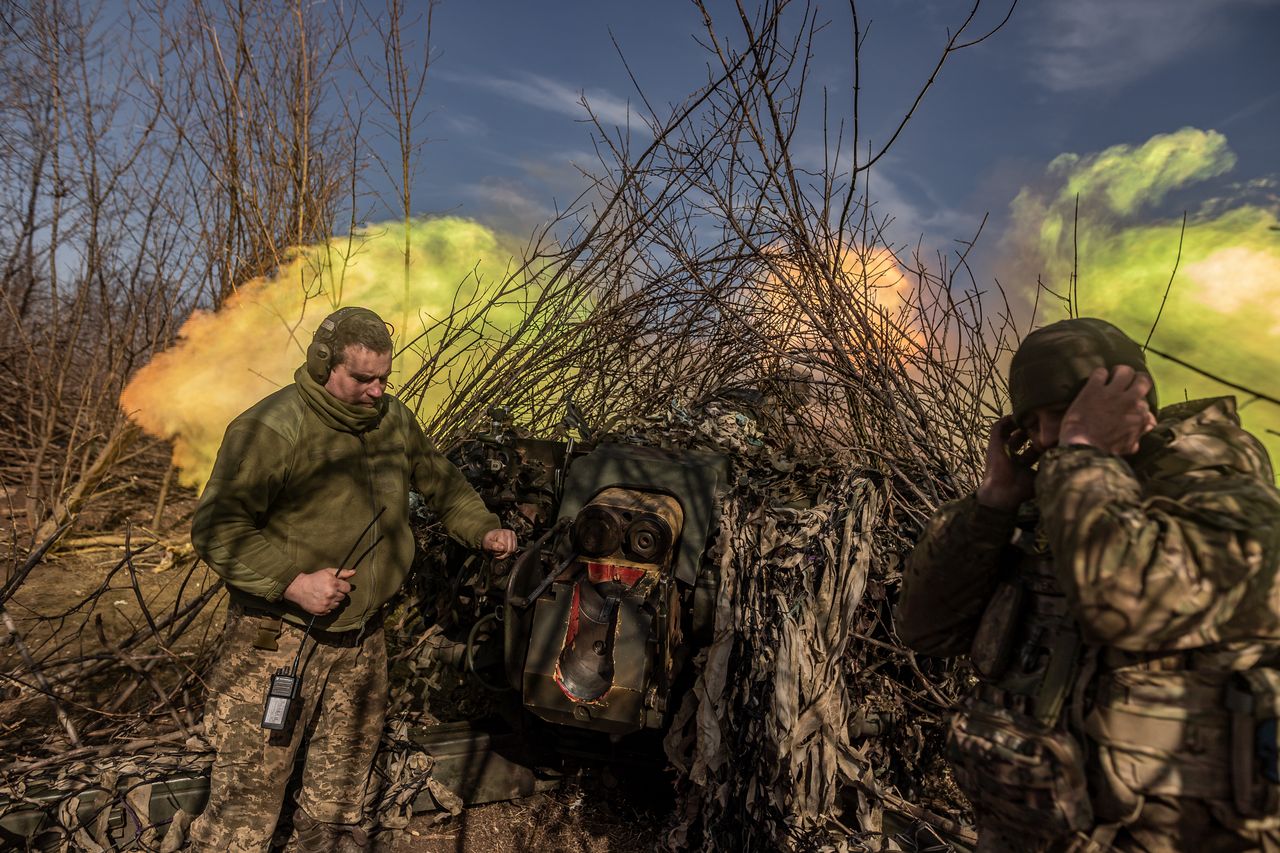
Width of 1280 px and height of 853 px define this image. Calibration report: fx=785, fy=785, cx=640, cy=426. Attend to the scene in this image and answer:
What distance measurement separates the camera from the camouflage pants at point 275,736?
10.1 ft

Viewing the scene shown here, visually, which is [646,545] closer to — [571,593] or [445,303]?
[571,593]

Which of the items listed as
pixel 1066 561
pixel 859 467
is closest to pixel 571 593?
pixel 859 467

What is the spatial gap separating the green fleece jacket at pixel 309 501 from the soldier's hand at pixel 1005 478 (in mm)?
2428

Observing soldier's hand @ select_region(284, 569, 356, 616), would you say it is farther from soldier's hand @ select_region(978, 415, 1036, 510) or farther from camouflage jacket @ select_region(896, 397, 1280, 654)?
camouflage jacket @ select_region(896, 397, 1280, 654)

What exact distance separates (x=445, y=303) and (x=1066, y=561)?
5.83 metres

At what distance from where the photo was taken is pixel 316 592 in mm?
3035

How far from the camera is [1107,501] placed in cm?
162

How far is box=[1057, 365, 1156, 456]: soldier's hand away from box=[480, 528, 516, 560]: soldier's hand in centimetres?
250

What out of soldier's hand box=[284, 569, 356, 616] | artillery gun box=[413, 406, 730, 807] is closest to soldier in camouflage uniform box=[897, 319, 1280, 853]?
artillery gun box=[413, 406, 730, 807]

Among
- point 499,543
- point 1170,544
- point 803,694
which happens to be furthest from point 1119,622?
point 499,543

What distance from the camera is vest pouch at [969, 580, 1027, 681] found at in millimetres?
2002

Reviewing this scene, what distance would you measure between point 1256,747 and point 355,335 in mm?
3076

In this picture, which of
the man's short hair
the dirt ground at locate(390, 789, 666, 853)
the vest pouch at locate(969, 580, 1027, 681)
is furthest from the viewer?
the dirt ground at locate(390, 789, 666, 853)

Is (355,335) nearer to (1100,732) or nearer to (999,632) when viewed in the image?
(999,632)
